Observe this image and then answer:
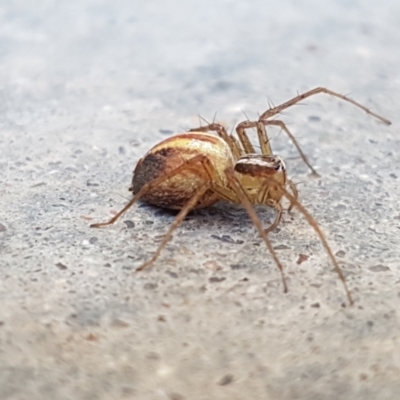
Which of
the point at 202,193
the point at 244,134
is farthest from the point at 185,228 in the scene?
the point at 244,134

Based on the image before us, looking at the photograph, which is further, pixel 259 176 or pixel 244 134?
pixel 244 134

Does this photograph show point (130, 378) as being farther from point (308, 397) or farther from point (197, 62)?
point (197, 62)

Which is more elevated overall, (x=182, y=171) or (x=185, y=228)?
(x=182, y=171)

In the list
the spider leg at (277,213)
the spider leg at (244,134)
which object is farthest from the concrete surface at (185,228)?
the spider leg at (244,134)

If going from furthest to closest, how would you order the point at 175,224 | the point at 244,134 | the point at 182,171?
the point at 244,134 → the point at 182,171 → the point at 175,224

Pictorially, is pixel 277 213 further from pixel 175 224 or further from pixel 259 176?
pixel 175 224

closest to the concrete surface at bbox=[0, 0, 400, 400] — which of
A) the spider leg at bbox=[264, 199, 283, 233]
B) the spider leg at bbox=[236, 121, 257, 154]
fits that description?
the spider leg at bbox=[264, 199, 283, 233]
